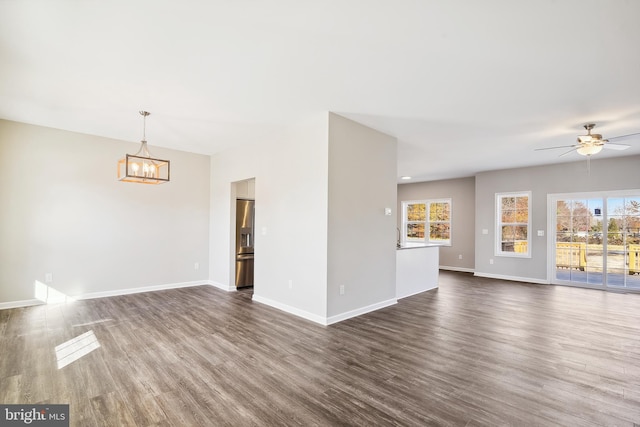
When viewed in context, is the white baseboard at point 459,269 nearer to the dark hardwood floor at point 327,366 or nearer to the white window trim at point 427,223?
the white window trim at point 427,223

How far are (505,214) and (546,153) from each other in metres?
2.14

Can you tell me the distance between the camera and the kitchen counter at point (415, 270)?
5395mm

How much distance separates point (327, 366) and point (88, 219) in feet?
15.6

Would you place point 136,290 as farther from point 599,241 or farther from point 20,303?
point 599,241

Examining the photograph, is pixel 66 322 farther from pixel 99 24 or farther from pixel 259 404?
pixel 99 24

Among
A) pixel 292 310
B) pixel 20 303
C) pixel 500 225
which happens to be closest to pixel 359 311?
pixel 292 310

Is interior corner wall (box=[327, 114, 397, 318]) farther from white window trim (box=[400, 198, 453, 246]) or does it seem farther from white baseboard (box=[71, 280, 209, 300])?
white window trim (box=[400, 198, 453, 246])

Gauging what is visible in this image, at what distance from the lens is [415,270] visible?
19.0 ft

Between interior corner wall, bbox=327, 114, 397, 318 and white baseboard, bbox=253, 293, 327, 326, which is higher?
interior corner wall, bbox=327, 114, 397, 318

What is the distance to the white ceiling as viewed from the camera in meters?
2.10

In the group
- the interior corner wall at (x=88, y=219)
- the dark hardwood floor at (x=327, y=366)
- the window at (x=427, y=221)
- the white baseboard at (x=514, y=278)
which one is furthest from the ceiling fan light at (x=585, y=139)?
the interior corner wall at (x=88, y=219)

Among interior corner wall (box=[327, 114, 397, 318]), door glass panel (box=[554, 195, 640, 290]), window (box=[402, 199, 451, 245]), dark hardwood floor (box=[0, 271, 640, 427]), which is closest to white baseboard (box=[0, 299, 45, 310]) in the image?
dark hardwood floor (box=[0, 271, 640, 427])

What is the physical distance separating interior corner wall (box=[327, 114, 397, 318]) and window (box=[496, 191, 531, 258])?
4341 mm

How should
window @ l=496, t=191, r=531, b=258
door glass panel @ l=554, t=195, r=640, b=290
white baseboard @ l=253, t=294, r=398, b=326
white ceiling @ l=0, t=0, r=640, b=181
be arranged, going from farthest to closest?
window @ l=496, t=191, r=531, b=258, door glass panel @ l=554, t=195, r=640, b=290, white baseboard @ l=253, t=294, r=398, b=326, white ceiling @ l=0, t=0, r=640, b=181
